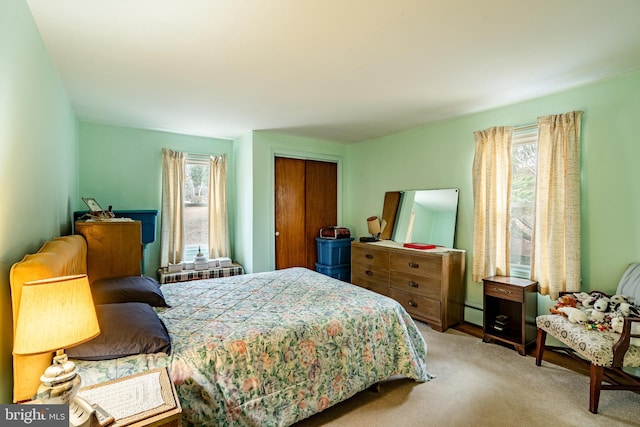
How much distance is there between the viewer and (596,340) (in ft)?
6.86

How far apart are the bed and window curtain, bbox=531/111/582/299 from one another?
1.51m

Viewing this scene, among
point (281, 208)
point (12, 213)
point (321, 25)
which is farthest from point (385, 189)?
point (12, 213)

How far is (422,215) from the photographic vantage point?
13.3 ft

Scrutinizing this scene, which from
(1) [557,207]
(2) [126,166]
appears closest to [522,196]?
(1) [557,207]

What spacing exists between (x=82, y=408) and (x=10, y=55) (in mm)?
1531

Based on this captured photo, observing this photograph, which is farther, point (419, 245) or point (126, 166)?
point (126, 166)

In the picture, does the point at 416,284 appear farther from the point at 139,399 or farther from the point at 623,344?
the point at 139,399

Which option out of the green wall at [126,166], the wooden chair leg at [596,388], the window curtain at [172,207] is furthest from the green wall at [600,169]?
the green wall at [126,166]

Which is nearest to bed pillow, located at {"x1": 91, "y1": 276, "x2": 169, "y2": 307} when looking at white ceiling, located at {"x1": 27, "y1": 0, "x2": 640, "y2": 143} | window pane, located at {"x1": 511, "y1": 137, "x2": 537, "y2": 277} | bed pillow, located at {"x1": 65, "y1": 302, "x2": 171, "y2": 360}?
bed pillow, located at {"x1": 65, "y1": 302, "x2": 171, "y2": 360}

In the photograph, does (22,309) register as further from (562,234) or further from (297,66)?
(562,234)

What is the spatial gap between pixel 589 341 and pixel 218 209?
4385 mm

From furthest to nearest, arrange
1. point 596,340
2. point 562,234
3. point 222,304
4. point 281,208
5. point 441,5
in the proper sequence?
point 281,208 → point 562,234 → point 222,304 → point 596,340 → point 441,5

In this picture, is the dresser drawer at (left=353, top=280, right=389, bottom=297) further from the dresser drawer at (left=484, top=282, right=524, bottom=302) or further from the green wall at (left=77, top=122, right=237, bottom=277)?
the green wall at (left=77, top=122, right=237, bottom=277)

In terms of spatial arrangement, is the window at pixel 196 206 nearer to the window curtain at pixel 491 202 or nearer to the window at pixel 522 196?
the window curtain at pixel 491 202
